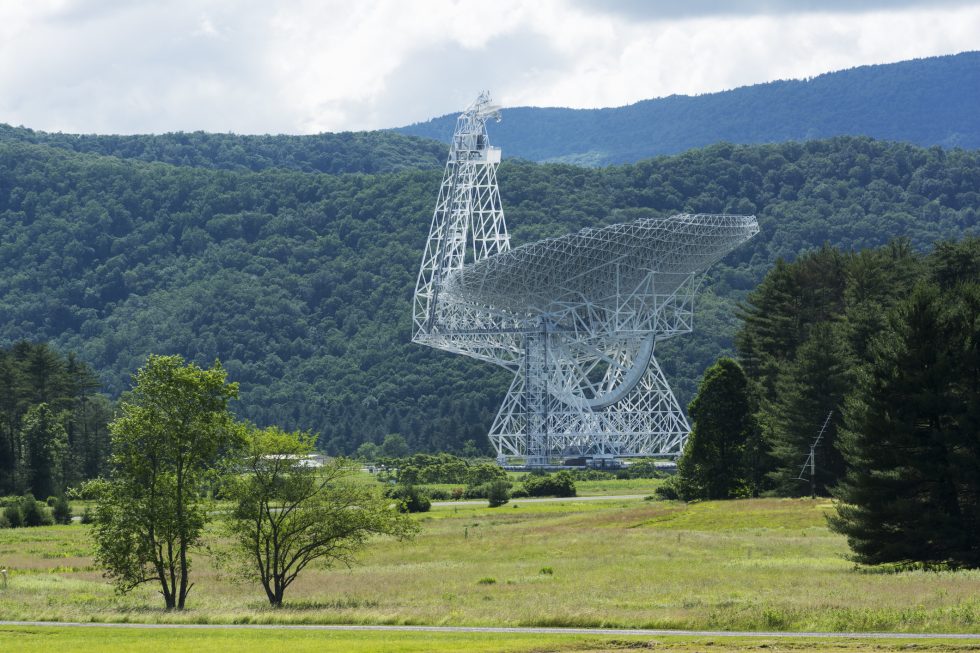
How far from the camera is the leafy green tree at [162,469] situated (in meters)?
45.1

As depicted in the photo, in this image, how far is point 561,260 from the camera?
105 metres

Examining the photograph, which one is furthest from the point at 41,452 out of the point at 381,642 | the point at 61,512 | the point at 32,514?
the point at 381,642

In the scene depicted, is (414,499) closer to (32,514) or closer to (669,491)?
(669,491)

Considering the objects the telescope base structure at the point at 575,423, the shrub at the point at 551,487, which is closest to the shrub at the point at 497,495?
the shrub at the point at 551,487

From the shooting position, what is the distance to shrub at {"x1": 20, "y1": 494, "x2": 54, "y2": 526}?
79.2 metres

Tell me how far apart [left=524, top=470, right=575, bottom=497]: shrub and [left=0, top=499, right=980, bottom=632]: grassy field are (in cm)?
2149

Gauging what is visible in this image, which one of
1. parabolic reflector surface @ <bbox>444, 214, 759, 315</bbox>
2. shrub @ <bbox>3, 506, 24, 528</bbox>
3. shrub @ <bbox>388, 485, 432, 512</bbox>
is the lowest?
shrub @ <bbox>388, 485, 432, 512</bbox>

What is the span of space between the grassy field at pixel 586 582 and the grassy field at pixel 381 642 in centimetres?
225

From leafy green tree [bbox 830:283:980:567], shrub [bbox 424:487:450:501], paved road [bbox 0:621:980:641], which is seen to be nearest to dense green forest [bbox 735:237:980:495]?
leafy green tree [bbox 830:283:980:567]

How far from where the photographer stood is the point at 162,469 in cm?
4703

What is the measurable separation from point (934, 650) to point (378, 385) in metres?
149

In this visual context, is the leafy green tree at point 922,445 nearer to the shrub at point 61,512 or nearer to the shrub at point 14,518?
the shrub at point 14,518

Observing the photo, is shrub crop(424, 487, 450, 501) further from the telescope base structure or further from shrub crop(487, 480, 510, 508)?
the telescope base structure

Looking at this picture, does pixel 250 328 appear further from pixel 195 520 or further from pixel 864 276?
pixel 195 520
